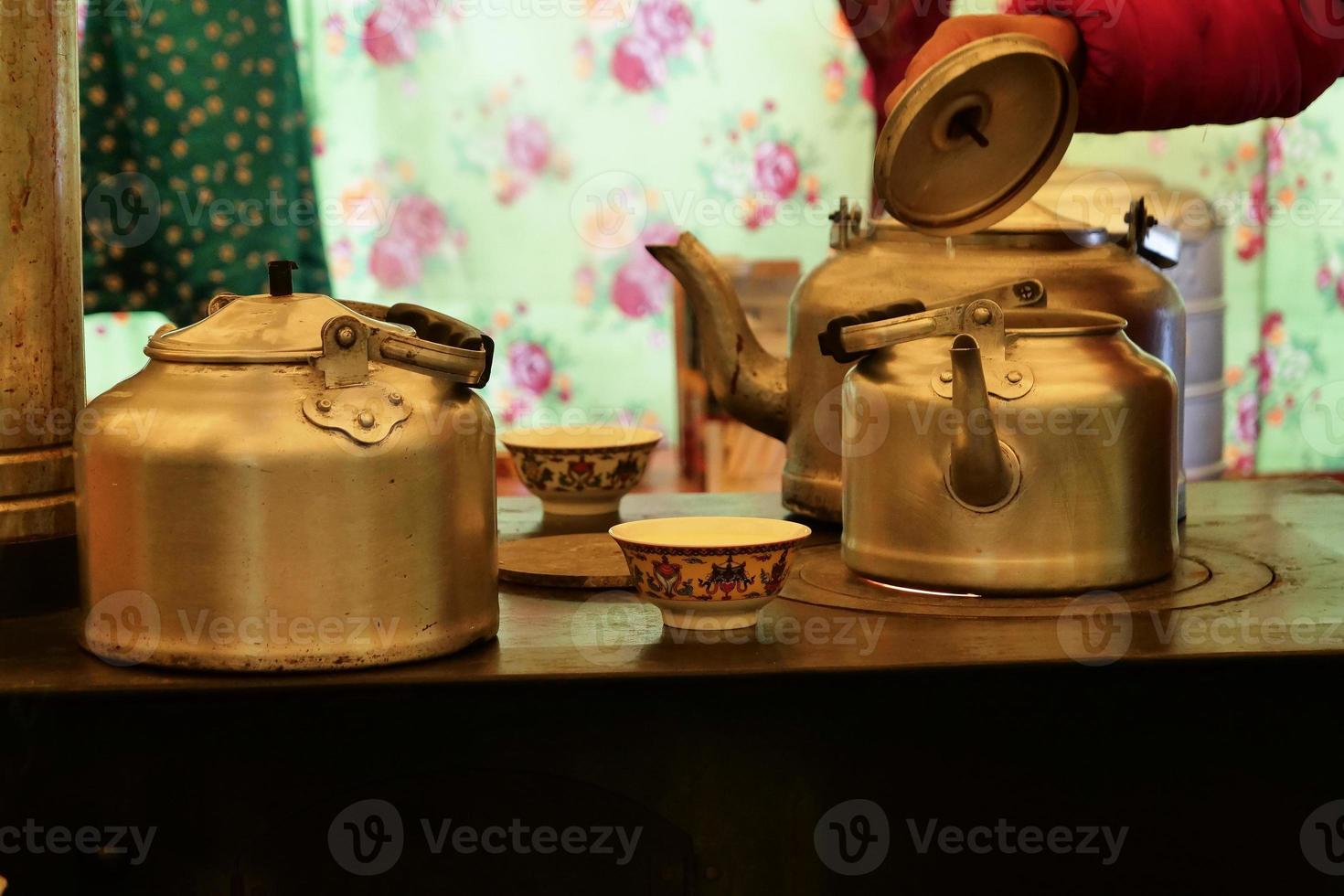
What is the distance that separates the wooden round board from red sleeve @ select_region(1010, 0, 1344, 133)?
0.62 metres

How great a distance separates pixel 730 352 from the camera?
1.64m

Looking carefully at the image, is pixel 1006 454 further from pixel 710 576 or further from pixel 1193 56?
pixel 1193 56

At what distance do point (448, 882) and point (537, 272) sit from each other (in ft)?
9.02

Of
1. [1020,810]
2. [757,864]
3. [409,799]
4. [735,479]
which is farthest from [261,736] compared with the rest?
[735,479]

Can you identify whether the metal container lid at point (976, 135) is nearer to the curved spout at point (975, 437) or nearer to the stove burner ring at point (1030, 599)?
the curved spout at point (975, 437)

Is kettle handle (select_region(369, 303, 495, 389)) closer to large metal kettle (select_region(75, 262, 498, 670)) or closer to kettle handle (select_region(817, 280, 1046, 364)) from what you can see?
large metal kettle (select_region(75, 262, 498, 670))

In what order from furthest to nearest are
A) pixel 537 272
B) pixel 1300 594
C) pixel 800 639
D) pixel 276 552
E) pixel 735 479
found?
pixel 537 272
pixel 735 479
pixel 1300 594
pixel 800 639
pixel 276 552

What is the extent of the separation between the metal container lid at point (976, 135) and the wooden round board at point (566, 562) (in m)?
0.41

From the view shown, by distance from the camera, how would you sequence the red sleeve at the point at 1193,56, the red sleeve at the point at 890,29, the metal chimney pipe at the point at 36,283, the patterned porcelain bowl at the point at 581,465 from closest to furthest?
the metal chimney pipe at the point at 36,283
the red sleeve at the point at 1193,56
the patterned porcelain bowl at the point at 581,465
the red sleeve at the point at 890,29

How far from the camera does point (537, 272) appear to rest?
3.75m

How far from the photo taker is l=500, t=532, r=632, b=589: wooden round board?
4.41 ft

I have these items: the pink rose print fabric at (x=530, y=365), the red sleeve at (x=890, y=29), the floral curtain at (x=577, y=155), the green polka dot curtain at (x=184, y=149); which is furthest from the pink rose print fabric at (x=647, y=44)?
the green polka dot curtain at (x=184, y=149)

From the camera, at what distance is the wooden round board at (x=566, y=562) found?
134cm

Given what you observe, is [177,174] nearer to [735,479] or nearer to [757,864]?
[735,479]
